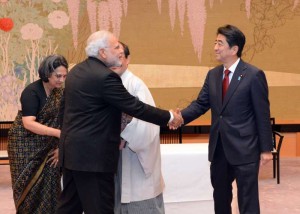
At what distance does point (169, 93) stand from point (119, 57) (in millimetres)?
4161

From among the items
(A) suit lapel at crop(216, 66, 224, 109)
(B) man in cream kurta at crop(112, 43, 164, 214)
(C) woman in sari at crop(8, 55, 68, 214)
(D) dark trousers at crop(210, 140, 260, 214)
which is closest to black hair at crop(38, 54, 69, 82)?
(C) woman in sari at crop(8, 55, 68, 214)

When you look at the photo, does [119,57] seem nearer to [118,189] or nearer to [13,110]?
[118,189]

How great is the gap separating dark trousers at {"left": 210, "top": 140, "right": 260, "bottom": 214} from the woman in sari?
110 centimetres

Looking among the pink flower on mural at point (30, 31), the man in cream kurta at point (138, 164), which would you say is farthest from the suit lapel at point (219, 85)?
the pink flower on mural at point (30, 31)

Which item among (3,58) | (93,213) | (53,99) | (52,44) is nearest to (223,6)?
(52,44)

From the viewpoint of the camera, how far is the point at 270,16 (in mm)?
7332

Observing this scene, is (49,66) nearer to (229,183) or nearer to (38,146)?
(38,146)

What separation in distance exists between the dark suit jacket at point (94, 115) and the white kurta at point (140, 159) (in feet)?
1.14

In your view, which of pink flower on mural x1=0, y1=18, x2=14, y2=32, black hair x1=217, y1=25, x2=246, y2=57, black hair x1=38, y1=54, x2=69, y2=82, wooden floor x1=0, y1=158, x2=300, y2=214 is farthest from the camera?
pink flower on mural x1=0, y1=18, x2=14, y2=32

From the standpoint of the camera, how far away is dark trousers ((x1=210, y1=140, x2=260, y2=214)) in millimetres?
3531

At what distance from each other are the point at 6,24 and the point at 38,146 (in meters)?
3.64

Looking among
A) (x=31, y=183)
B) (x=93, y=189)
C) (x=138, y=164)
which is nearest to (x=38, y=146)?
(x=31, y=183)

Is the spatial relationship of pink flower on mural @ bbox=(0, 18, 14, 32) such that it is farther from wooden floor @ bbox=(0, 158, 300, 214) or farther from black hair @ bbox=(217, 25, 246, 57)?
black hair @ bbox=(217, 25, 246, 57)

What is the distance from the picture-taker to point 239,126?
351cm
